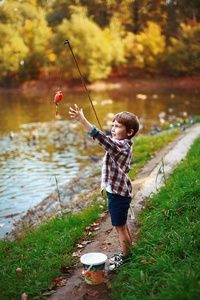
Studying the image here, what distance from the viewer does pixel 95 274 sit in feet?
9.04

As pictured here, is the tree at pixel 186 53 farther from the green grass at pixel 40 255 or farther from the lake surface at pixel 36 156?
the green grass at pixel 40 255

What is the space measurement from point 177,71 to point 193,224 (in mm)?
36825

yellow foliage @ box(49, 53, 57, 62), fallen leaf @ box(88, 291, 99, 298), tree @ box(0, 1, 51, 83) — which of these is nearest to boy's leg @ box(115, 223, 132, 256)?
fallen leaf @ box(88, 291, 99, 298)

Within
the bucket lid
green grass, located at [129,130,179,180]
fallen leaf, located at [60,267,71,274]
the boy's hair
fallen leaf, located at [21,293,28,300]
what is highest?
the boy's hair

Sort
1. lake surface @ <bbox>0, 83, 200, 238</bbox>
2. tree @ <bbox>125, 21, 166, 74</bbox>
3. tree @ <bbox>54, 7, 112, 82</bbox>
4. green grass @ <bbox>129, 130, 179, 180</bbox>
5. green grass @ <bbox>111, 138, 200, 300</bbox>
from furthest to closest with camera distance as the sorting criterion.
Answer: tree @ <bbox>125, 21, 166, 74</bbox>
tree @ <bbox>54, 7, 112, 82</bbox>
lake surface @ <bbox>0, 83, 200, 238</bbox>
green grass @ <bbox>129, 130, 179, 180</bbox>
green grass @ <bbox>111, 138, 200, 300</bbox>

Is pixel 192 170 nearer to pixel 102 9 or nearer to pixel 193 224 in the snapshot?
pixel 193 224

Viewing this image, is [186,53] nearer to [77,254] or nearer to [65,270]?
[77,254]

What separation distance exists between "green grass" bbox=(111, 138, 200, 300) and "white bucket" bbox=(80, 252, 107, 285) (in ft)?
0.48

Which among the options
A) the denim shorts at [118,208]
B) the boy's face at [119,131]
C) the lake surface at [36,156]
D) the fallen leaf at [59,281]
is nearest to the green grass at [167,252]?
the denim shorts at [118,208]

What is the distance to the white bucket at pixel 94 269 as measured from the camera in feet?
8.91

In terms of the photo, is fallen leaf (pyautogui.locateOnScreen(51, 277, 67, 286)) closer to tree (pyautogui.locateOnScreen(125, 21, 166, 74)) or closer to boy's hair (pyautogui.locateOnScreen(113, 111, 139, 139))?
boy's hair (pyautogui.locateOnScreen(113, 111, 139, 139))

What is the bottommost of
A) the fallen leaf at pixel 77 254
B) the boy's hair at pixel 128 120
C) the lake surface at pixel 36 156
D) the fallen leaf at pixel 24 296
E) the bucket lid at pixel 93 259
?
the lake surface at pixel 36 156

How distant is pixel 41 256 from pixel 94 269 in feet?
2.97

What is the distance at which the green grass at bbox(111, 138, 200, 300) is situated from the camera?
2.26 meters
